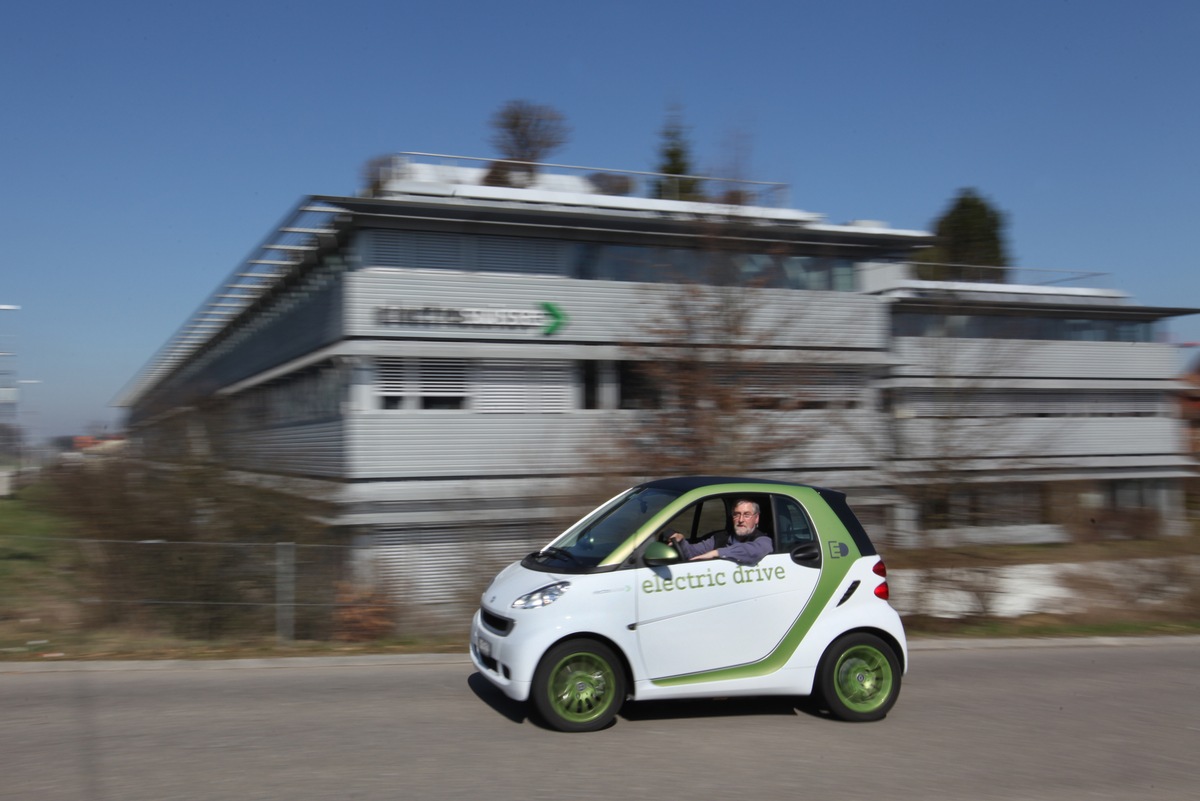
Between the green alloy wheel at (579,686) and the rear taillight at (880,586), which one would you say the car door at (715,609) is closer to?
the green alloy wheel at (579,686)

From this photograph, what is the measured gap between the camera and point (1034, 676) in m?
9.47

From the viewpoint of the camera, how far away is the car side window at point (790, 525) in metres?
7.56

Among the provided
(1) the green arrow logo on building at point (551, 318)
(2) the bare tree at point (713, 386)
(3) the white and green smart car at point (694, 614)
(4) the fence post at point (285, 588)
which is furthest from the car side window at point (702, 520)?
(1) the green arrow logo on building at point (551, 318)

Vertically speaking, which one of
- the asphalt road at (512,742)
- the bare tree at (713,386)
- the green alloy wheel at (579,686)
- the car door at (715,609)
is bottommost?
the asphalt road at (512,742)

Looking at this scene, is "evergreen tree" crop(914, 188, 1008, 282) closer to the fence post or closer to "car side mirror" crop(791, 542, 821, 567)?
the fence post

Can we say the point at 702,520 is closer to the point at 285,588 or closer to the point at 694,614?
the point at 694,614

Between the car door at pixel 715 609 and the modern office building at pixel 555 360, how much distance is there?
23.0 ft

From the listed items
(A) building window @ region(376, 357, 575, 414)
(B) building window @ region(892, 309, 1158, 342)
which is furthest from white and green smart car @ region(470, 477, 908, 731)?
(B) building window @ region(892, 309, 1158, 342)

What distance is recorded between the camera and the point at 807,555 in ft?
24.6

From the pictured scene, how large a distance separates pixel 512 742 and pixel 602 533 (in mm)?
1610

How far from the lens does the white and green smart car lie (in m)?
6.88

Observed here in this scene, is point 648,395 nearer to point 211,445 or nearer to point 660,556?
point 211,445

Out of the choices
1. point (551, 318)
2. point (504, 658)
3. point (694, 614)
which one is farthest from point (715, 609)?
point (551, 318)

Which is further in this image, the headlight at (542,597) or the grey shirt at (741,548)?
the grey shirt at (741,548)
